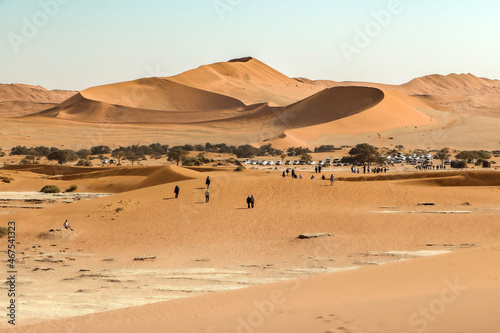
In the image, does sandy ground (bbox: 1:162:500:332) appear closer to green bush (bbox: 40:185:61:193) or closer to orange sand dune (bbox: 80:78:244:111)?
green bush (bbox: 40:185:61:193)

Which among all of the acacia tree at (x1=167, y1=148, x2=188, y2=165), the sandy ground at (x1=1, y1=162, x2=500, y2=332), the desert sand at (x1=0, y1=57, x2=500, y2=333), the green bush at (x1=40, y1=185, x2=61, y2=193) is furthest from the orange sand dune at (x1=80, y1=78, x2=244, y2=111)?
the sandy ground at (x1=1, y1=162, x2=500, y2=332)

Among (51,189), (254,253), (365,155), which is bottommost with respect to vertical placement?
(254,253)

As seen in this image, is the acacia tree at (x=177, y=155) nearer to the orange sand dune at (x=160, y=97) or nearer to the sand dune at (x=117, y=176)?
the sand dune at (x=117, y=176)

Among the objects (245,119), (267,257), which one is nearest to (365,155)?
(267,257)

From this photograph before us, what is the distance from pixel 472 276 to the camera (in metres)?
14.9

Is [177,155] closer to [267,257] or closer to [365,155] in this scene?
[365,155]

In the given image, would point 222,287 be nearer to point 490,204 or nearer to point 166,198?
point 166,198

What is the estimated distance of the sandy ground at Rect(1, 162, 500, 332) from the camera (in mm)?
12516

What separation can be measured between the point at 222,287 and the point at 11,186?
1586 inches

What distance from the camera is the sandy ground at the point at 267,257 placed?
41.1 ft

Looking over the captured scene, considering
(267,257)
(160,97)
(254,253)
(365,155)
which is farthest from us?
(160,97)

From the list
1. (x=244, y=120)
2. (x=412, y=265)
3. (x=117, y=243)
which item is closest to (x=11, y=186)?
(x=117, y=243)

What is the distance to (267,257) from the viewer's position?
22.6 metres

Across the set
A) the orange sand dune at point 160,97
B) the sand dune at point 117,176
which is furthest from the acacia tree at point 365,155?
the orange sand dune at point 160,97
